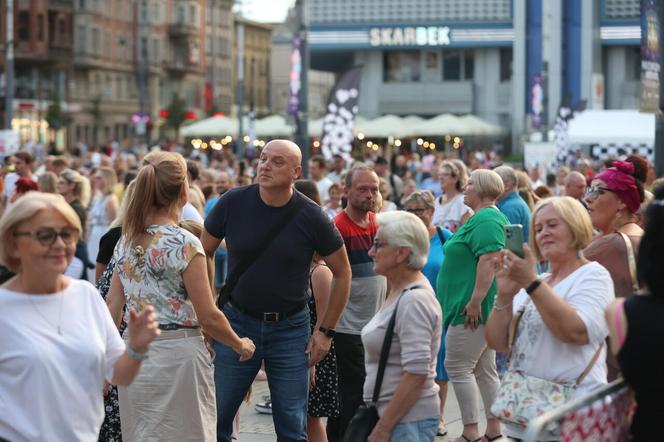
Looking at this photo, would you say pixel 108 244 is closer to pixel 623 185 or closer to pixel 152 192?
pixel 152 192

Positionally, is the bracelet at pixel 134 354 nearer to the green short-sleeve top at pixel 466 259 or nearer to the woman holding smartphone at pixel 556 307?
the woman holding smartphone at pixel 556 307

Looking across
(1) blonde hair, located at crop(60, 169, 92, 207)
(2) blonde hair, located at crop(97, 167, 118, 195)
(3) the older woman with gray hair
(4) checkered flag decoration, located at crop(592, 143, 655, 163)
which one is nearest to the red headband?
(3) the older woman with gray hair

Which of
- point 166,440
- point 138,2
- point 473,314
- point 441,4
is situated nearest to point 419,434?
point 166,440

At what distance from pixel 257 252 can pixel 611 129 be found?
92.2 feet

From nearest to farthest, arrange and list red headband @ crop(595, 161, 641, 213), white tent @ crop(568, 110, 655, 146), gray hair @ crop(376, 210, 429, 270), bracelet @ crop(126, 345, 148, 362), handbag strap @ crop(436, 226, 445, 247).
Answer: bracelet @ crop(126, 345, 148, 362) → gray hair @ crop(376, 210, 429, 270) → red headband @ crop(595, 161, 641, 213) → handbag strap @ crop(436, 226, 445, 247) → white tent @ crop(568, 110, 655, 146)

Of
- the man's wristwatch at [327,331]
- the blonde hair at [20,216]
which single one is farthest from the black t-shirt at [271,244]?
the blonde hair at [20,216]

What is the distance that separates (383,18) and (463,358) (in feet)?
194

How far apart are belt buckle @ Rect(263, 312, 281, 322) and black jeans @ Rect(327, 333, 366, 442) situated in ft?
4.85

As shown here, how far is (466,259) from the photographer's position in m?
8.52

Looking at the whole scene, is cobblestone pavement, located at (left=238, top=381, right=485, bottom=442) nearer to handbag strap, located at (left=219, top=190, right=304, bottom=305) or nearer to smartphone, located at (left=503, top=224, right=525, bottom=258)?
handbag strap, located at (left=219, top=190, right=304, bottom=305)

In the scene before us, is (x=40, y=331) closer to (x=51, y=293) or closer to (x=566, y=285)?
(x=51, y=293)

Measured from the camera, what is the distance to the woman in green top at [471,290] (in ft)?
27.4

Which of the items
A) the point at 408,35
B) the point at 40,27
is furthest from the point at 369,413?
the point at 40,27

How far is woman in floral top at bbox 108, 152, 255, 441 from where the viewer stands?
6332mm
